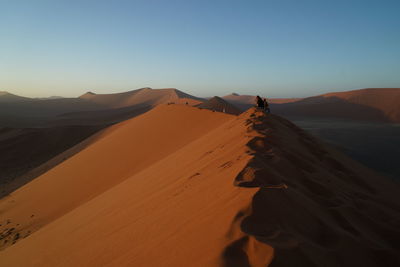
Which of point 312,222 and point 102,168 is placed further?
point 102,168

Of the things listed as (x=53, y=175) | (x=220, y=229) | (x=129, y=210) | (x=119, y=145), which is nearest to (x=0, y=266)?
(x=129, y=210)

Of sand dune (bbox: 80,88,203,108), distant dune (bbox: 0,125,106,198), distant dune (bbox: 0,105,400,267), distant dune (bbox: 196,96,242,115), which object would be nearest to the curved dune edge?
distant dune (bbox: 0,105,400,267)

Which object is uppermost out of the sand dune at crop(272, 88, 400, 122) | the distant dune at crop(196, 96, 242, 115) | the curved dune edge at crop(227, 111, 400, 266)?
the curved dune edge at crop(227, 111, 400, 266)

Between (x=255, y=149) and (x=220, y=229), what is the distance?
A: 2315 millimetres

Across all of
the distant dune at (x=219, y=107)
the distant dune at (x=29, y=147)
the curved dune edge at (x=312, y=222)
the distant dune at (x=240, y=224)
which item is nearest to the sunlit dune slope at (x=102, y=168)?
the distant dune at (x=240, y=224)

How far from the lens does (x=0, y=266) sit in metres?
3.47

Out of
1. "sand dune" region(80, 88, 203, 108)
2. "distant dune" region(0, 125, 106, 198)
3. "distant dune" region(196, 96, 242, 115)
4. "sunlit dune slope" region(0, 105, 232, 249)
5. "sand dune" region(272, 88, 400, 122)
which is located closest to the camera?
"sunlit dune slope" region(0, 105, 232, 249)

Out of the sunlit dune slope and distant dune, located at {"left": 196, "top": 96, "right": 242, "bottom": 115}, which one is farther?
distant dune, located at {"left": 196, "top": 96, "right": 242, "bottom": 115}

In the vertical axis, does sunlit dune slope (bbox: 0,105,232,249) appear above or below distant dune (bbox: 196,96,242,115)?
below

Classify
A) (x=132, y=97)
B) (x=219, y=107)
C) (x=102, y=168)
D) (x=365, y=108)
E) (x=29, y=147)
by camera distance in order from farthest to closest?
(x=132, y=97) → (x=365, y=108) → (x=219, y=107) → (x=29, y=147) → (x=102, y=168)

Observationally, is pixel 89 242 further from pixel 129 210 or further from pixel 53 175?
pixel 53 175

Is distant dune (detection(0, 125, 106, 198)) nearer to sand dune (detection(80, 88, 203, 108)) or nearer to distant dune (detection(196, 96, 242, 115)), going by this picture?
distant dune (detection(196, 96, 242, 115))

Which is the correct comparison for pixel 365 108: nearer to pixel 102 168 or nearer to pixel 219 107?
pixel 219 107

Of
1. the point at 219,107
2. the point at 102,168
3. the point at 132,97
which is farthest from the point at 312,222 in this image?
the point at 132,97
